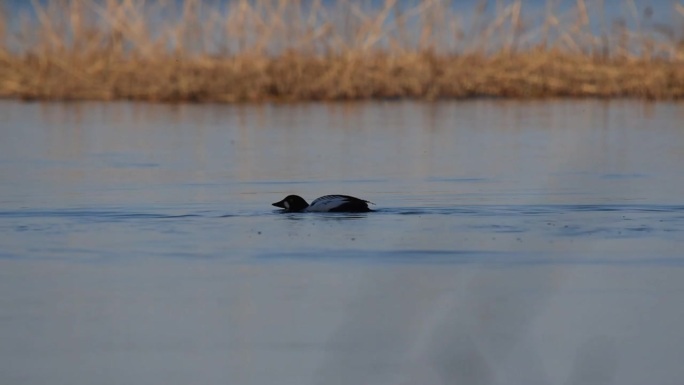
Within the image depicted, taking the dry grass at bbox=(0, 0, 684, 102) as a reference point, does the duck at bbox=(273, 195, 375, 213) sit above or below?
below

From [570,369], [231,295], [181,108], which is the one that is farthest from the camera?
[181,108]

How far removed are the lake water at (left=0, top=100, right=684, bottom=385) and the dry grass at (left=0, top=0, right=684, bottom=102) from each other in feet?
14.8

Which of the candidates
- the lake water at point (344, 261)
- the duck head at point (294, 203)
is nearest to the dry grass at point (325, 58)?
the lake water at point (344, 261)

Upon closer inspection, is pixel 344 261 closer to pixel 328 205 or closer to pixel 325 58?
pixel 328 205

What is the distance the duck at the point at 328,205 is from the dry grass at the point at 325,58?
9817mm

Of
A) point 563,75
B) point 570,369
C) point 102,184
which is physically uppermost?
point 563,75

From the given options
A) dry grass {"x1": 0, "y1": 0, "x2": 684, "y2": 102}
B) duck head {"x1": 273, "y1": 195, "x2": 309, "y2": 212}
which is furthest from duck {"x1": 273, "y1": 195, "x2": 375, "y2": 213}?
dry grass {"x1": 0, "y1": 0, "x2": 684, "y2": 102}

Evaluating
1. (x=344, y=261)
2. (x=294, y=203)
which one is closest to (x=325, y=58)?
(x=294, y=203)

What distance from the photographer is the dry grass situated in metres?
20.0

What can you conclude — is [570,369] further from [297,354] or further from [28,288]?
[28,288]

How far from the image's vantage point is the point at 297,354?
18.9ft

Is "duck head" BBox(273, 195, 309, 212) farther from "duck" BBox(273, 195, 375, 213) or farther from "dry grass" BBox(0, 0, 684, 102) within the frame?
"dry grass" BBox(0, 0, 684, 102)

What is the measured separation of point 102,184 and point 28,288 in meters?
4.57

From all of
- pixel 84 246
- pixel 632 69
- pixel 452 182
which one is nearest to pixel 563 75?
pixel 632 69
